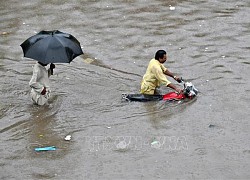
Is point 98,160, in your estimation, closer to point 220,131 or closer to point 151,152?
point 151,152

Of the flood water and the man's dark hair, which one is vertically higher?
the man's dark hair

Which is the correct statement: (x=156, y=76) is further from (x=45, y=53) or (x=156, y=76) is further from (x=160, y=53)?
(x=45, y=53)

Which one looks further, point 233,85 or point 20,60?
point 20,60

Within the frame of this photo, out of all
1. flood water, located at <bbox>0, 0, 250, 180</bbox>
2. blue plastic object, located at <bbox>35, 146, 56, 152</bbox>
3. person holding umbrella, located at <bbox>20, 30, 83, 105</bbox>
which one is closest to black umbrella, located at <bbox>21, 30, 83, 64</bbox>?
person holding umbrella, located at <bbox>20, 30, 83, 105</bbox>

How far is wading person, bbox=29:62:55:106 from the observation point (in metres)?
8.91

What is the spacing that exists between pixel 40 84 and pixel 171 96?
2.16m

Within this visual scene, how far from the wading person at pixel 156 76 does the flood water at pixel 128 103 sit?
0.35 meters

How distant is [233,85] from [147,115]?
6.08 ft

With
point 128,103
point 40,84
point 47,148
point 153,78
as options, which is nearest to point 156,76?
point 153,78

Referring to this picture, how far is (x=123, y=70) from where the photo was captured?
420 inches

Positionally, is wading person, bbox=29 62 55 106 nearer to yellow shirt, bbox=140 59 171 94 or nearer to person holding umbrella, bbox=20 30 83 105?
person holding umbrella, bbox=20 30 83 105

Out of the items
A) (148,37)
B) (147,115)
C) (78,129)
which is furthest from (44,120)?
(148,37)

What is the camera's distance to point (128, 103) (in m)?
9.27

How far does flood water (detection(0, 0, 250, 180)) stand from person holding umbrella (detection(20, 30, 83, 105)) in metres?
0.33
